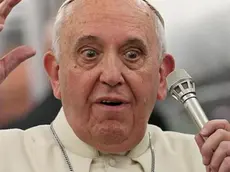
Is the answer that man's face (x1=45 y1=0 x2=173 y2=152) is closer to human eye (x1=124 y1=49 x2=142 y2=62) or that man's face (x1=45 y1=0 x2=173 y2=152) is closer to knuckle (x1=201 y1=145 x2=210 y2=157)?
human eye (x1=124 y1=49 x2=142 y2=62)

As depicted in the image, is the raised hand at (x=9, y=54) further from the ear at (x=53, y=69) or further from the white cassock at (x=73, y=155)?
the white cassock at (x=73, y=155)

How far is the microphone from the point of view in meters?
1.63

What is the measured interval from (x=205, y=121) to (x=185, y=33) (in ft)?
4.48

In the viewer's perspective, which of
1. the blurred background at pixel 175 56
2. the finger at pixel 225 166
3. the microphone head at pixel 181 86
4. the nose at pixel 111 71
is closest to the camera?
the finger at pixel 225 166

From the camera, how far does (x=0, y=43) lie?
108 inches

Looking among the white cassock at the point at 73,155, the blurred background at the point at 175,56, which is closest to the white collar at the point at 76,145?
the white cassock at the point at 73,155

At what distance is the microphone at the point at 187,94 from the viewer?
5.36ft

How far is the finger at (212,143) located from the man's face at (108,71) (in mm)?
347

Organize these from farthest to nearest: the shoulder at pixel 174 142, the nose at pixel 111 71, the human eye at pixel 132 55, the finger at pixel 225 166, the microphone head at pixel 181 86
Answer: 1. the shoulder at pixel 174 142
2. the human eye at pixel 132 55
3. the nose at pixel 111 71
4. the microphone head at pixel 181 86
5. the finger at pixel 225 166

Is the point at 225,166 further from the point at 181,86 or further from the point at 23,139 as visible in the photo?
the point at 23,139

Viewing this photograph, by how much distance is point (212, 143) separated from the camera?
158 cm

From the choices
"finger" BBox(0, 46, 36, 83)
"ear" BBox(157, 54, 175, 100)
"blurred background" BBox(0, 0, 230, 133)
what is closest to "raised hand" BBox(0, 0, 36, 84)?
"finger" BBox(0, 46, 36, 83)

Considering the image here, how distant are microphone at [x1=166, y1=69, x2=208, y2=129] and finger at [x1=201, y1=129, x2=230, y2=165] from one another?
0.20 feet

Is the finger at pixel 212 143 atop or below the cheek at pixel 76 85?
below
